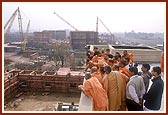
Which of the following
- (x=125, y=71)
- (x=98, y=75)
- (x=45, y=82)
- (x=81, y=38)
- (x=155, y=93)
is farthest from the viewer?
(x=81, y=38)

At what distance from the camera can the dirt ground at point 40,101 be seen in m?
9.01

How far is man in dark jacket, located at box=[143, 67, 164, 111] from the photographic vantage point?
368 cm

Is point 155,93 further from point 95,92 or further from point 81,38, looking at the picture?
point 81,38

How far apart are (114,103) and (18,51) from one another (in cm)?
5465

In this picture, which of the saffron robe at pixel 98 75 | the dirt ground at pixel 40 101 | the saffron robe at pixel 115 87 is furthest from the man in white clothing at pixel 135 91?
the dirt ground at pixel 40 101

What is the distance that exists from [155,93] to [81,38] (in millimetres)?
54584

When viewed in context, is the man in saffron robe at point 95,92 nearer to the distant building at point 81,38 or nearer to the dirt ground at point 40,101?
the dirt ground at point 40,101

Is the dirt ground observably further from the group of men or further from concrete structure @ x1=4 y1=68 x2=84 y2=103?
the group of men

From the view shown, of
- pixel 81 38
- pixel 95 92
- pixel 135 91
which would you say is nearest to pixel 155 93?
pixel 135 91

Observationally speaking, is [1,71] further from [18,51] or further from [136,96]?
[18,51]

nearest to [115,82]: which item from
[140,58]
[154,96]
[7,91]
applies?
[154,96]

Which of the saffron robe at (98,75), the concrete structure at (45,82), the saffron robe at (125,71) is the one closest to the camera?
the saffron robe at (98,75)

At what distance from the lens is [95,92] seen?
3.95 meters

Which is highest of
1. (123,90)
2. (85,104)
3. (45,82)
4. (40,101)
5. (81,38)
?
(81,38)
